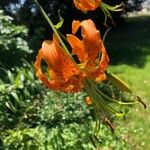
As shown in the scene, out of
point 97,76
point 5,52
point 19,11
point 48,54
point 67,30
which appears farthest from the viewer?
point 67,30

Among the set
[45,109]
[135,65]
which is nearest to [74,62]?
[45,109]

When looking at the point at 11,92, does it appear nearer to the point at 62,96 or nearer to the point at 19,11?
the point at 62,96

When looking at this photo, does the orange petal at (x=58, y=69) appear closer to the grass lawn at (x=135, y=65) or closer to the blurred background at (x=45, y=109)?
the blurred background at (x=45, y=109)

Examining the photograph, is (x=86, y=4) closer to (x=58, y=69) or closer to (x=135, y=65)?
(x=58, y=69)

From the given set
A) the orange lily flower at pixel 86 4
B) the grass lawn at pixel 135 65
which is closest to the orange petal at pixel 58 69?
the orange lily flower at pixel 86 4

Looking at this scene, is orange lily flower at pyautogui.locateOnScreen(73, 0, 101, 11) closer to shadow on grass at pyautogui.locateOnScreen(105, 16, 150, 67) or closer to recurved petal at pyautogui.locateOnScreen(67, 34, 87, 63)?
recurved petal at pyautogui.locateOnScreen(67, 34, 87, 63)

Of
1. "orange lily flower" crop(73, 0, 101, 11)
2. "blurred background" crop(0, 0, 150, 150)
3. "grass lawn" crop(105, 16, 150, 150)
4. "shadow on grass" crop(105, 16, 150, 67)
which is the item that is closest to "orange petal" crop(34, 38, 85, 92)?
"orange lily flower" crop(73, 0, 101, 11)

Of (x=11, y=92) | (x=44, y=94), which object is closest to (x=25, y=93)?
(x=11, y=92)
